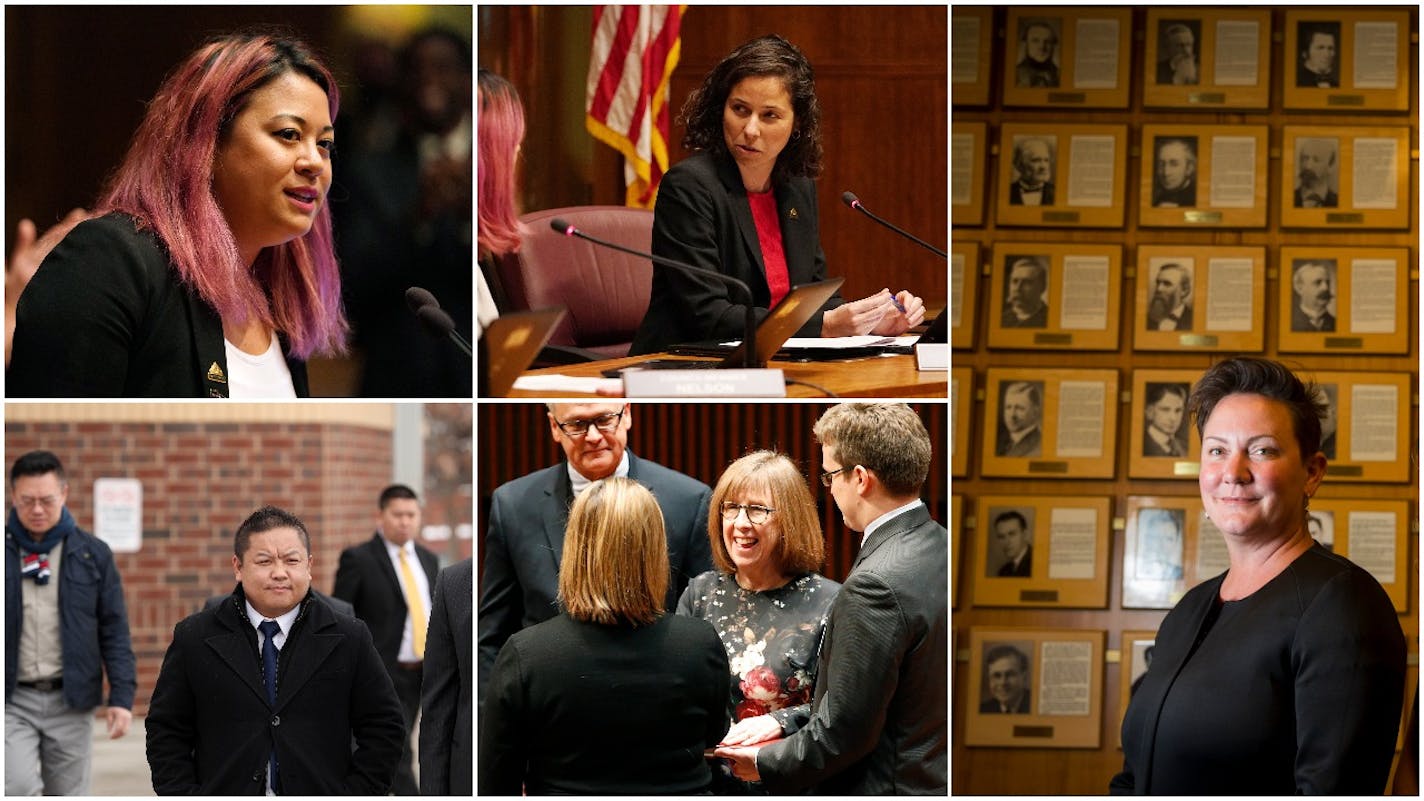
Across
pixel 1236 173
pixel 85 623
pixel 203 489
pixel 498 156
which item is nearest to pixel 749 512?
pixel 498 156

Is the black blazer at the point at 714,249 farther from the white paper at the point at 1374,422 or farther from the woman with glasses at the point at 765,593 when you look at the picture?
the white paper at the point at 1374,422

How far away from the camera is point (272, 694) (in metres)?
3.48

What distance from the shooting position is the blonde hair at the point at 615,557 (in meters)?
3.21

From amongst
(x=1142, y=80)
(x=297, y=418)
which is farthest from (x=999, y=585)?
(x=297, y=418)

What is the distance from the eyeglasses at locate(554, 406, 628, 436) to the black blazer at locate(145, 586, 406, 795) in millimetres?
668

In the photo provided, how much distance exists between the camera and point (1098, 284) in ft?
15.3

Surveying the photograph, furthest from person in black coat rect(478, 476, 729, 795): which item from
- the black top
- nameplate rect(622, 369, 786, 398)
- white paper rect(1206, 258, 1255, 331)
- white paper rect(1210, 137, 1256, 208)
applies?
white paper rect(1210, 137, 1256, 208)

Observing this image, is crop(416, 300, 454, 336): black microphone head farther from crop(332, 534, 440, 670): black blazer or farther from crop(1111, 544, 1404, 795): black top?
crop(1111, 544, 1404, 795): black top

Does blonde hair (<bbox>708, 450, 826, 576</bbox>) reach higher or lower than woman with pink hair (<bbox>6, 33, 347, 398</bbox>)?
lower

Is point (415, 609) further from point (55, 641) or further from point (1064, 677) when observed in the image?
point (1064, 677)

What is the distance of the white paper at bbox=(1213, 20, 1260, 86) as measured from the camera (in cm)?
465

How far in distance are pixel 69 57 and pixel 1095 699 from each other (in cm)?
337

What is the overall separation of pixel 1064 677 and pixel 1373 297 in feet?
4.90

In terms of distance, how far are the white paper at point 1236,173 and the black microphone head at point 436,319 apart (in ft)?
8.20
